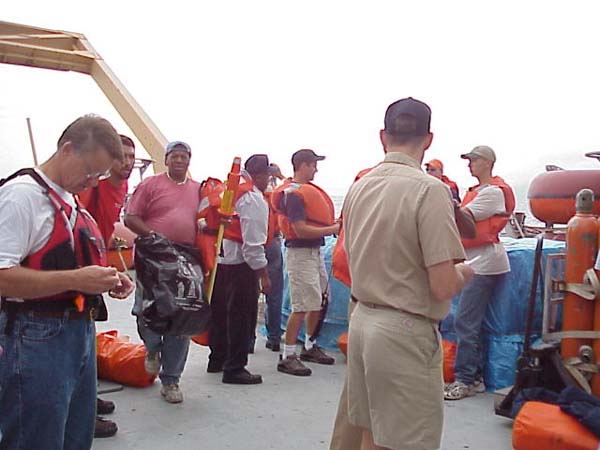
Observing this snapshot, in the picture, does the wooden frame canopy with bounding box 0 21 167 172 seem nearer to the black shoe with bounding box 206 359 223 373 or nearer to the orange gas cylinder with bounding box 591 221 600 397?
the black shoe with bounding box 206 359 223 373

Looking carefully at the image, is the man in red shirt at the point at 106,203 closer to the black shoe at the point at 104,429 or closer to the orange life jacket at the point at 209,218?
the black shoe at the point at 104,429

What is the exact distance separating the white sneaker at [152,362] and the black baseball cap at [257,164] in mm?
1531

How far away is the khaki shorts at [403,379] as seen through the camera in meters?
2.18

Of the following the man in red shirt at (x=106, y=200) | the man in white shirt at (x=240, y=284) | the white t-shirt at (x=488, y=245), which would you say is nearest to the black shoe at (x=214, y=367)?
the man in white shirt at (x=240, y=284)

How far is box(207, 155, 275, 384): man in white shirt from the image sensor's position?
4602 millimetres

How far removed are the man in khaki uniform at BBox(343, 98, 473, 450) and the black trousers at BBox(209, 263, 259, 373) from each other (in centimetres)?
242

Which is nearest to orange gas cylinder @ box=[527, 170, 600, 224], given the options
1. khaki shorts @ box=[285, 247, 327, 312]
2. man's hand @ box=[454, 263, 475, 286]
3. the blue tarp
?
the blue tarp

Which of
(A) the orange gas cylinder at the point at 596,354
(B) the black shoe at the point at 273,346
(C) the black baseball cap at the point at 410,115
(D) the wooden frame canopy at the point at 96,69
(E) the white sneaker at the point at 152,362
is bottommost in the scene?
(B) the black shoe at the point at 273,346

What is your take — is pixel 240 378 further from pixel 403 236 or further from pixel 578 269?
pixel 403 236

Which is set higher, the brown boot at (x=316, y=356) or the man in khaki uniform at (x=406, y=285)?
the man in khaki uniform at (x=406, y=285)

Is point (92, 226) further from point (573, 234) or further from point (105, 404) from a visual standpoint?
point (573, 234)

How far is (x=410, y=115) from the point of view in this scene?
2264mm

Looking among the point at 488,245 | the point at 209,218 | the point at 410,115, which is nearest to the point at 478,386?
the point at 488,245

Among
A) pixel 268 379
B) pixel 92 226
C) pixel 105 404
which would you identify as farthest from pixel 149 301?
pixel 92 226
